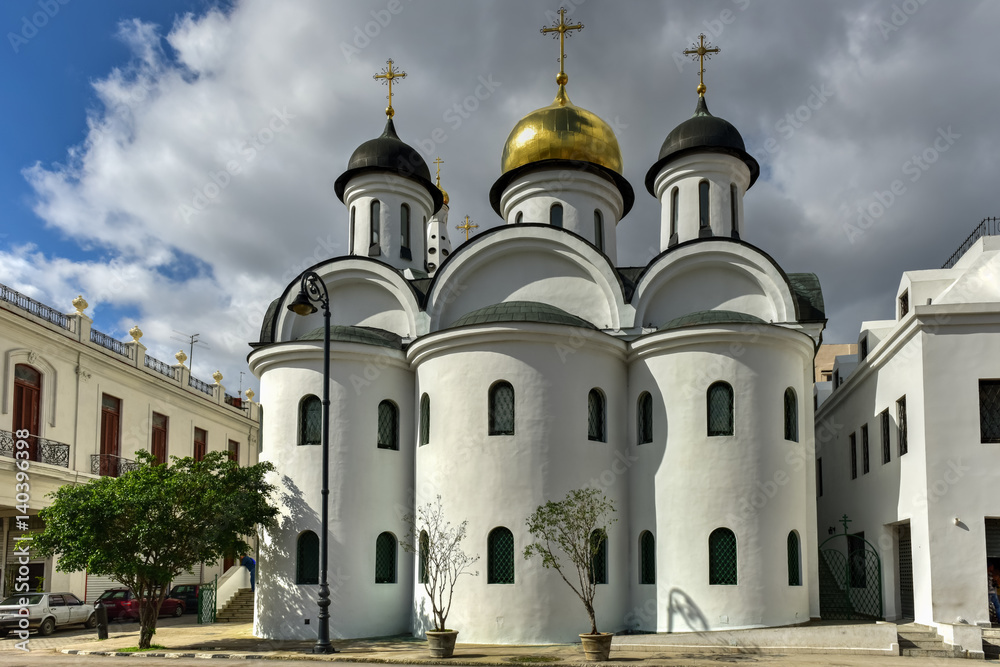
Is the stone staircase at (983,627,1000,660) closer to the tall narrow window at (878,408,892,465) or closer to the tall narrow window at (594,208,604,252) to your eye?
the tall narrow window at (878,408,892,465)

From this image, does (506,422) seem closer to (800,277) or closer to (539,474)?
(539,474)

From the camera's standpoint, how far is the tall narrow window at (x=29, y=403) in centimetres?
2309

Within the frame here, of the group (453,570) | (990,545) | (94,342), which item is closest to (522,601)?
(453,570)

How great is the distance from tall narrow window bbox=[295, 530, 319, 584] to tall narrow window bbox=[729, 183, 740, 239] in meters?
12.8

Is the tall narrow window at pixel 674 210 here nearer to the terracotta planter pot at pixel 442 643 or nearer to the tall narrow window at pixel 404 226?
the tall narrow window at pixel 404 226

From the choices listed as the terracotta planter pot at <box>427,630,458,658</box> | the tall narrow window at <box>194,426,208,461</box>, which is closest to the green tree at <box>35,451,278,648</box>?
the terracotta planter pot at <box>427,630,458,658</box>

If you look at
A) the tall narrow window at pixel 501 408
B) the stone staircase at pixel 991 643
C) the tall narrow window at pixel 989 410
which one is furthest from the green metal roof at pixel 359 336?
the stone staircase at pixel 991 643

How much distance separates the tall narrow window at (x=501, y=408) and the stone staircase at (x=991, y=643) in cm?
883

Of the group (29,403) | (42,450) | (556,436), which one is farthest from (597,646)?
(29,403)

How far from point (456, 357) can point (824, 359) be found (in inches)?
1629

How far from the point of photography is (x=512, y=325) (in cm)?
1761

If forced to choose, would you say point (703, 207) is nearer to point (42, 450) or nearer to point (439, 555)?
point (439, 555)

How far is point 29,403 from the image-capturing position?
23625 mm

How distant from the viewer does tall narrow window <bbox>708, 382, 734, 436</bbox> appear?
1769 centimetres
